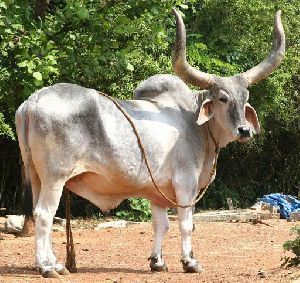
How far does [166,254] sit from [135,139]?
2.64 metres

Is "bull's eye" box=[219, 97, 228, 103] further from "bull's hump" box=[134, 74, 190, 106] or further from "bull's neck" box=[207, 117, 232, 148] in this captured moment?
"bull's hump" box=[134, 74, 190, 106]

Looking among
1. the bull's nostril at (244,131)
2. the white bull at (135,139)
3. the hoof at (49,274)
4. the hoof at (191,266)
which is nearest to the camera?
the hoof at (49,274)

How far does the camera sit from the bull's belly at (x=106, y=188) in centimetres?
906

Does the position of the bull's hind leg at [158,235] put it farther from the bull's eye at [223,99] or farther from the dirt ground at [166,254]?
the bull's eye at [223,99]

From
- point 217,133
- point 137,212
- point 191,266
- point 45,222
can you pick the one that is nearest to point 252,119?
point 217,133

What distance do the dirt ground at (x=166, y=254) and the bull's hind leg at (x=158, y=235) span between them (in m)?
0.12

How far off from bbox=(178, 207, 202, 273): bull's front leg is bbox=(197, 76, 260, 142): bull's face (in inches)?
37.5

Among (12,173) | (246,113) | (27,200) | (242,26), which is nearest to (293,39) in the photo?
(242,26)

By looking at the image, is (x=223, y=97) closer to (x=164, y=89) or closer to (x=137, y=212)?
(x=164, y=89)

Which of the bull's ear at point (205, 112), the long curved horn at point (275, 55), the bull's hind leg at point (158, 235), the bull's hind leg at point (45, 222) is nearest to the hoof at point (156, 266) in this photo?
the bull's hind leg at point (158, 235)

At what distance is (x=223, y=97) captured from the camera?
9641mm

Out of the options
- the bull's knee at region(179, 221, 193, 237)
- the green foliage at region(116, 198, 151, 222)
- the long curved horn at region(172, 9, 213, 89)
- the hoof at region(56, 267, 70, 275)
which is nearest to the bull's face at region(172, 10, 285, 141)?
the long curved horn at region(172, 9, 213, 89)

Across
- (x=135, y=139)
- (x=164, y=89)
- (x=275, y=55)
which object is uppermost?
(x=275, y=55)

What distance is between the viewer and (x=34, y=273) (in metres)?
9.06
